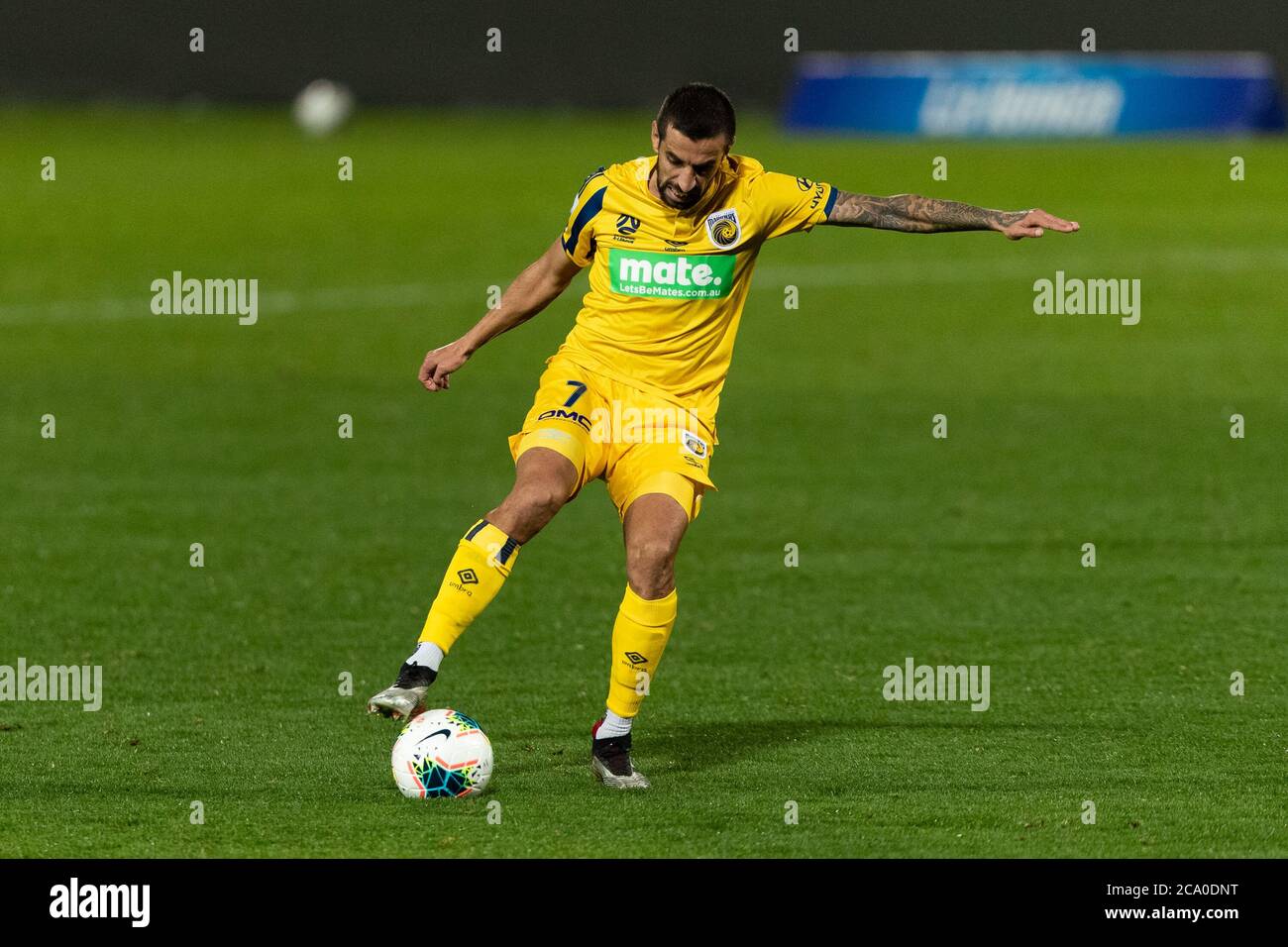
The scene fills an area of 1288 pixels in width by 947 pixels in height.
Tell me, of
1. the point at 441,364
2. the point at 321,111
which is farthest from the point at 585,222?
the point at 321,111

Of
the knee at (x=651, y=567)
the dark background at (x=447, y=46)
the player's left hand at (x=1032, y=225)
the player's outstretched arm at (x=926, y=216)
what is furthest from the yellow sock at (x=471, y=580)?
the dark background at (x=447, y=46)

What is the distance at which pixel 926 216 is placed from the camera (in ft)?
25.5

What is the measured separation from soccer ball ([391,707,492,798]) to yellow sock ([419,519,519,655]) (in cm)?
28

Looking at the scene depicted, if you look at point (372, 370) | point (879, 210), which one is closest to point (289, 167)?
point (372, 370)

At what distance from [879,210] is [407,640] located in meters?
3.44

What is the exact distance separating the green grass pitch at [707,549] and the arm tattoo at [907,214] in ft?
6.31

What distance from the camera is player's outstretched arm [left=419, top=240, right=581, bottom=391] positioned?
7805 mm

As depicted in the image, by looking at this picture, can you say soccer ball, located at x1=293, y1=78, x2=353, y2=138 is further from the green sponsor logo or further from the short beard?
the short beard

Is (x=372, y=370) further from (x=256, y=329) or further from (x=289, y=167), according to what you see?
(x=289, y=167)

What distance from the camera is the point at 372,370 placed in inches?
742

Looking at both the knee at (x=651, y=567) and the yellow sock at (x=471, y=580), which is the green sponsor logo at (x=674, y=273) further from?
the yellow sock at (x=471, y=580)

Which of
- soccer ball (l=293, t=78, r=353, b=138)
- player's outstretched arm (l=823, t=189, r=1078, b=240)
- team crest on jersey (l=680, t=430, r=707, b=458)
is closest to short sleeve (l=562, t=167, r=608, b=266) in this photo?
team crest on jersey (l=680, t=430, r=707, b=458)

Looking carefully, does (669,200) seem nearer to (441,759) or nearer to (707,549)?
(441,759)

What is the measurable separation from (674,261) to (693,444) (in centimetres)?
66
